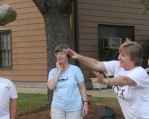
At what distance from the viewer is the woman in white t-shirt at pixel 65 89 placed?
5824 mm

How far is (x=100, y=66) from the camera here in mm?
4453

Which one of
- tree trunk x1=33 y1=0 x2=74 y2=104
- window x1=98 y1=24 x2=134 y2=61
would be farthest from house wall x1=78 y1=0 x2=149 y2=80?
tree trunk x1=33 y1=0 x2=74 y2=104

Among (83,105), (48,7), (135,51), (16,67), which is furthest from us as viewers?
(16,67)

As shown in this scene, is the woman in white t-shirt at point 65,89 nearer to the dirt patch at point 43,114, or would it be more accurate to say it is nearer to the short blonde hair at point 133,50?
the short blonde hair at point 133,50

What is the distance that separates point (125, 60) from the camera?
4051 millimetres

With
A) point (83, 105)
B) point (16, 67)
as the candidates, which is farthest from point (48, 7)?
point (16, 67)

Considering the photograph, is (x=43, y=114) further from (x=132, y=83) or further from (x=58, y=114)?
(x=132, y=83)

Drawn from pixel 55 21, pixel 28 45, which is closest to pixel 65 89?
pixel 55 21

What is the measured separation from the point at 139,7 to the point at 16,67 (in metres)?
5.75

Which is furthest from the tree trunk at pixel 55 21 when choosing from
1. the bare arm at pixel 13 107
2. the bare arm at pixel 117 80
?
the bare arm at pixel 117 80

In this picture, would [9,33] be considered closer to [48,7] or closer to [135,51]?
[48,7]

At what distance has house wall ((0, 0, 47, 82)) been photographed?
1656 cm

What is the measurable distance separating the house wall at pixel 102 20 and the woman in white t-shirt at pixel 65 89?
994 centimetres

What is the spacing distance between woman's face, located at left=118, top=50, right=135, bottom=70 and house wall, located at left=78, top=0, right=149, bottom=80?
38.4 feet
